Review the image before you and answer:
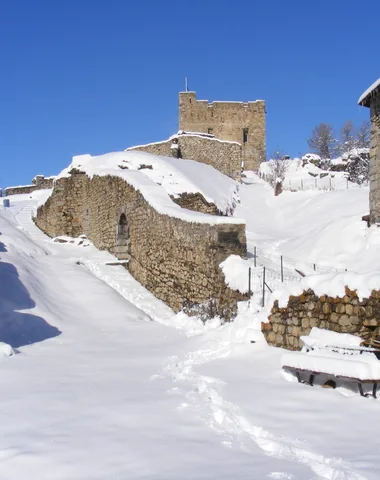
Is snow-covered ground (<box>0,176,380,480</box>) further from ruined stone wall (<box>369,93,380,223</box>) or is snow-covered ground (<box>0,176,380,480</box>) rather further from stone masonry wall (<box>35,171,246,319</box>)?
ruined stone wall (<box>369,93,380,223</box>)

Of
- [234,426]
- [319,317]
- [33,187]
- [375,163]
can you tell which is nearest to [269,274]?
[319,317]

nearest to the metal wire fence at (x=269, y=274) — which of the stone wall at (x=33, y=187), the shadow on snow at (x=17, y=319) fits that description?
the shadow on snow at (x=17, y=319)

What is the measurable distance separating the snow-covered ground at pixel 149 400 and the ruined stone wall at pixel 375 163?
23.7 ft

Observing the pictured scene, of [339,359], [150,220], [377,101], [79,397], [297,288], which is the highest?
[377,101]

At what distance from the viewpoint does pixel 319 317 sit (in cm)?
634

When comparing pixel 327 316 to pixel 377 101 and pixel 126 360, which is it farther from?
pixel 377 101

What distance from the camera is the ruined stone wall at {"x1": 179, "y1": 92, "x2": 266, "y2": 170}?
140 feet

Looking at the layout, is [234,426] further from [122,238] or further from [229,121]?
[229,121]

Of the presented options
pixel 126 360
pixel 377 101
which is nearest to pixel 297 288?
pixel 126 360

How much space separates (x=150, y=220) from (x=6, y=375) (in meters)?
7.14

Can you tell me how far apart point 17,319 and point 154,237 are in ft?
15.3

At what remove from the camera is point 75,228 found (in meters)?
19.0

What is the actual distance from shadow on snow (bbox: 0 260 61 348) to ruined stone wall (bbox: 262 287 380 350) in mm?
3440

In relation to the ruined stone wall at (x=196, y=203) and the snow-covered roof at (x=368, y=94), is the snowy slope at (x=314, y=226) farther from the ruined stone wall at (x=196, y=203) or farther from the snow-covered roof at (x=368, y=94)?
the snow-covered roof at (x=368, y=94)
